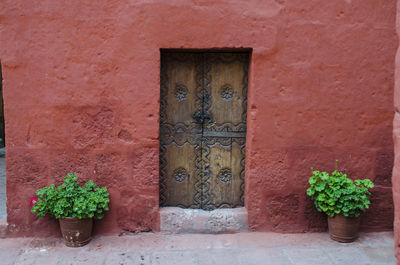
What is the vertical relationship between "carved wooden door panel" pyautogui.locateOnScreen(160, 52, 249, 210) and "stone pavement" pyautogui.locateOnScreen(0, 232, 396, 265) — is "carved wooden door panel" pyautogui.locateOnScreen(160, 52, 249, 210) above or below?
above

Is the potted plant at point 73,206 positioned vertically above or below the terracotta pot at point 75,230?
above

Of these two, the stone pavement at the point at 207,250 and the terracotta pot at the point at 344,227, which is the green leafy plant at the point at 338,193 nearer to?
the terracotta pot at the point at 344,227

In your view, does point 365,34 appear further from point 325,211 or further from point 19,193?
point 19,193

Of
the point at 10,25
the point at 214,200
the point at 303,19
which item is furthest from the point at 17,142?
the point at 303,19

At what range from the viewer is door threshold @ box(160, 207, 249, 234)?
141 inches

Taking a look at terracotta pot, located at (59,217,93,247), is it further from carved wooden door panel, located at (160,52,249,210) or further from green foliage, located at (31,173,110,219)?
carved wooden door panel, located at (160,52,249,210)

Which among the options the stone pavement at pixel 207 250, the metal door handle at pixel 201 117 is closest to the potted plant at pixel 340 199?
the stone pavement at pixel 207 250

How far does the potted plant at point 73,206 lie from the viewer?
3.20 m

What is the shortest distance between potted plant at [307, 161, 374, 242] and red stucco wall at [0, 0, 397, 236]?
17 centimetres

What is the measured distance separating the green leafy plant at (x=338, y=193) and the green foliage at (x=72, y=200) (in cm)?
200

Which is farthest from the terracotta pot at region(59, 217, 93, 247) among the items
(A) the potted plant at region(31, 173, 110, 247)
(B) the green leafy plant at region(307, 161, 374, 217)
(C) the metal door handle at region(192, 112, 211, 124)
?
(B) the green leafy plant at region(307, 161, 374, 217)

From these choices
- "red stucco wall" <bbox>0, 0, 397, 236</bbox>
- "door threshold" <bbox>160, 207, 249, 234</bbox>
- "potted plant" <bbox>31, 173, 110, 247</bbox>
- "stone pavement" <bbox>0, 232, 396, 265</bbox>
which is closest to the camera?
"stone pavement" <bbox>0, 232, 396, 265</bbox>

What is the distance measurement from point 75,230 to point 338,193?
245cm

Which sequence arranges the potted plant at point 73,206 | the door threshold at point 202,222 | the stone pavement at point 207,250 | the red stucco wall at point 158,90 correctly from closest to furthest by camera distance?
the stone pavement at point 207,250 → the potted plant at point 73,206 → the red stucco wall at point 158,90 → the door threshold at point 202,222
